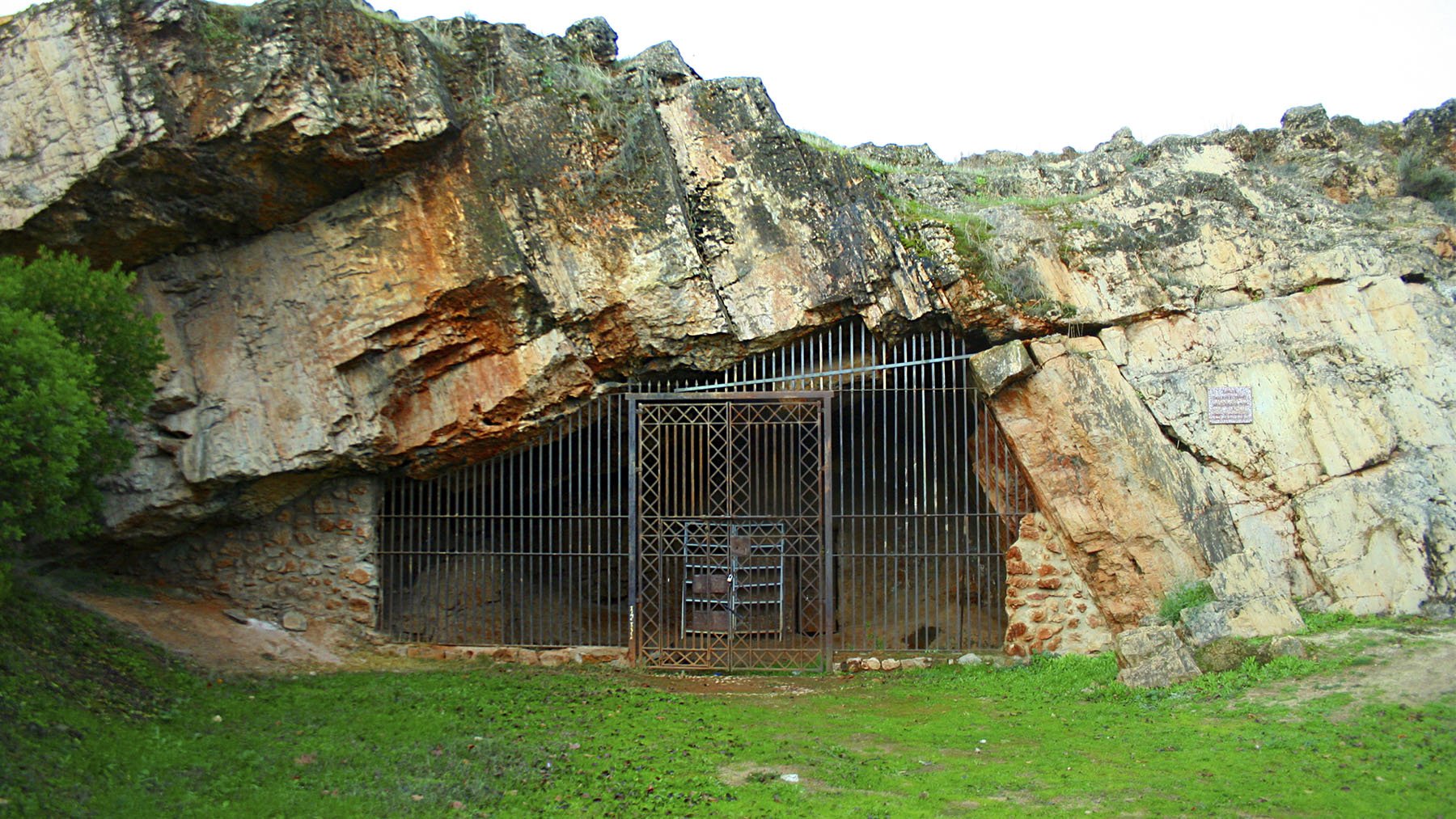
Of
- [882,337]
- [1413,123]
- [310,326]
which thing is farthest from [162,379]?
[1413,123]

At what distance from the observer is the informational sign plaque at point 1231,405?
9883 mm

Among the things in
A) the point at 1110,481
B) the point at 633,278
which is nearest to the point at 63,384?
the point at 633,278

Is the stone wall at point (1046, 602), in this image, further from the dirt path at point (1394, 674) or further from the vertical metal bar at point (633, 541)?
the vertical metal bar at point (633, 541)

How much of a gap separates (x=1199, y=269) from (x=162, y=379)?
10.3m

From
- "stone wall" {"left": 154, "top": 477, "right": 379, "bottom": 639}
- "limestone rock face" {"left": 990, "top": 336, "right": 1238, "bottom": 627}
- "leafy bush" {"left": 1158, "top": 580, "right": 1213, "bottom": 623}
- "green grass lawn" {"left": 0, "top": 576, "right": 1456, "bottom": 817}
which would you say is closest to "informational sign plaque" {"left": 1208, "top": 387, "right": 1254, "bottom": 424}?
"limestone rock face" {"left": 990, "top": 336, "right": 1238, "bottom": 627}

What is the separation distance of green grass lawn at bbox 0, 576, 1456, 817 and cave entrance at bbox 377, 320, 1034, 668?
1394mm

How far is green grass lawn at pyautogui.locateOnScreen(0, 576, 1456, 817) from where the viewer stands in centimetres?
562

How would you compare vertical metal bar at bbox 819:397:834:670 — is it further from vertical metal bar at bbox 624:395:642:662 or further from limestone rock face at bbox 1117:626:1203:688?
limestone rock face at bbox 1117:626:1203:688

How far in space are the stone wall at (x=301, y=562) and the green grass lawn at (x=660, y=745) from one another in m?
1.28

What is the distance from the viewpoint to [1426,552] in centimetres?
905

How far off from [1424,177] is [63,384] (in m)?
13.0

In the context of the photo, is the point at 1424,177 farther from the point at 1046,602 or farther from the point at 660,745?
the point at 660,745

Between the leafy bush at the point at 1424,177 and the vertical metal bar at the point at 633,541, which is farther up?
the leafy bush at the point at 1424,177

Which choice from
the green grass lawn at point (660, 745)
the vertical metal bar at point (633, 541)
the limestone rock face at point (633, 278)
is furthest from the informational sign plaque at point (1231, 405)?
the vertical metal bar at point (633, 541)
